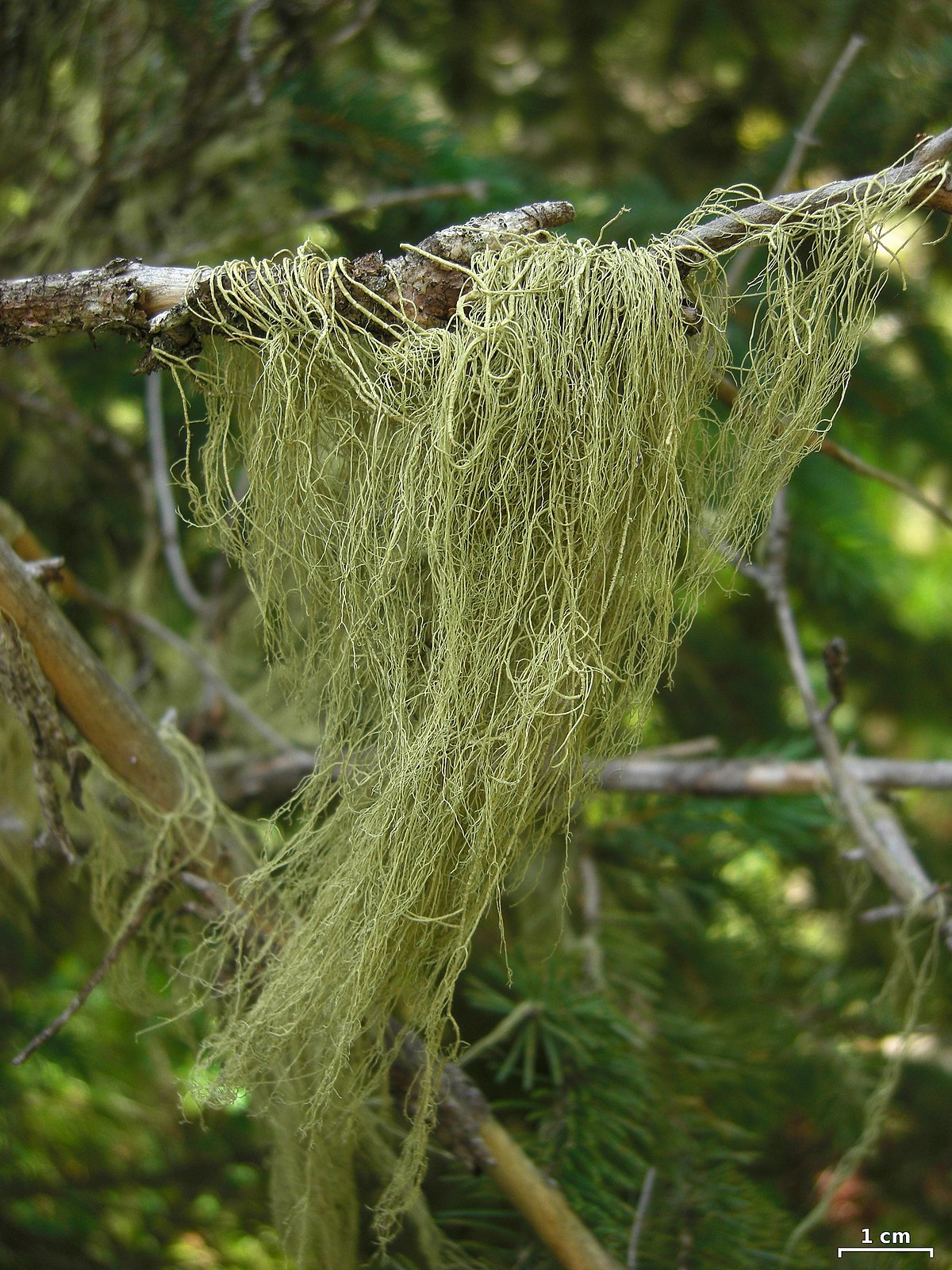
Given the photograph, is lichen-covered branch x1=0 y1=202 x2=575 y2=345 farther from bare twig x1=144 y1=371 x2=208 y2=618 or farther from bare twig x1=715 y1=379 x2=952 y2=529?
bare twig x1=144 y1=371 x2=208 y2=618

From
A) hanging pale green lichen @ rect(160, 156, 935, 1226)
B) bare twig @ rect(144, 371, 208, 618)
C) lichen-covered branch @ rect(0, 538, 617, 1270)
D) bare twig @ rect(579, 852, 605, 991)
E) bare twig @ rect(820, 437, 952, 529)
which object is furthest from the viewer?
bare twig @ rect(144, 371, 208, 618)

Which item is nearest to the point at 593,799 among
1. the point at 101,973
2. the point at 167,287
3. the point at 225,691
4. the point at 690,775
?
the point at 690,775

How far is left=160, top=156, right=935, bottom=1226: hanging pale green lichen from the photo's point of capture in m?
0.42

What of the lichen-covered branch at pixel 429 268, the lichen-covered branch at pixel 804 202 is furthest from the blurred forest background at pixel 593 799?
the lichen-covered branch at pixel 804 202

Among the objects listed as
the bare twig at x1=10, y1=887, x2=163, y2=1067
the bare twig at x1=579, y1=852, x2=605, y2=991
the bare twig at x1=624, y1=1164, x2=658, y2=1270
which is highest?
the bare twig at x1=10, y1=887, x2=163, y2=1067

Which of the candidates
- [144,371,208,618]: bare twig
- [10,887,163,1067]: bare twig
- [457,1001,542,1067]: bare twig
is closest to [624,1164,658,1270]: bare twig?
[457,1001,542,1067]: bare twig

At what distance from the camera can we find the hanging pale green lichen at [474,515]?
0.42 m

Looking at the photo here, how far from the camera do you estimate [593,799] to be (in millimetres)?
914

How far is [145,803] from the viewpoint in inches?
23.4

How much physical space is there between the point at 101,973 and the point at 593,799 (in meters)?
0.50

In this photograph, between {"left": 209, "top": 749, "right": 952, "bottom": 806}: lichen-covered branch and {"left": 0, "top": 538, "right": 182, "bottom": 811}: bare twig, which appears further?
{"left": 209, "top": 749, "right": 952, "bottom": 806}: lichen-covered branch

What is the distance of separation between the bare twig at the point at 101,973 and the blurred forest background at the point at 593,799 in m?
0.16

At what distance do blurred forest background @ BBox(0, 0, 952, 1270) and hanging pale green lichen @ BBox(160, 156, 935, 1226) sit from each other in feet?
0.91

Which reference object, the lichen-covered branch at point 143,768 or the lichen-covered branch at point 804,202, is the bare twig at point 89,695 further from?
the lichen-covered branch at point 804,202
